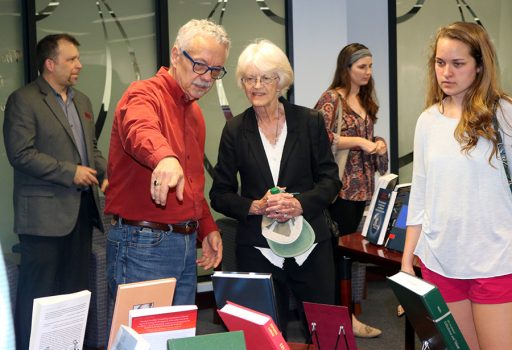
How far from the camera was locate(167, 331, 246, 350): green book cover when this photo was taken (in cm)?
147

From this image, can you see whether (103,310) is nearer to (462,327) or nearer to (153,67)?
(153,67)

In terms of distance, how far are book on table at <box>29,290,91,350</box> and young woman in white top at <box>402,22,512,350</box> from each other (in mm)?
1320

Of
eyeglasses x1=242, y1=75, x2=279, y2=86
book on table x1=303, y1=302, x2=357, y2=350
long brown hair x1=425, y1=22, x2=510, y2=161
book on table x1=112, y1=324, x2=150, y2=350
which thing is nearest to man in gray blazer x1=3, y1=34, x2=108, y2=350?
eyeglasses x1=242, y1=75, x2=279, y2=86

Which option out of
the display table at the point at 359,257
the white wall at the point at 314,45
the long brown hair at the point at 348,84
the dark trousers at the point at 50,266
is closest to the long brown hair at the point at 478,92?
the display table at the point at 359,257

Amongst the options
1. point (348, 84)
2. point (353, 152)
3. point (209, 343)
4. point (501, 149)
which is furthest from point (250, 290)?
point (348, 84)

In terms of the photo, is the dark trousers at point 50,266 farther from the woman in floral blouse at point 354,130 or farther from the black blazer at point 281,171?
the woman in floral blouse at point 354,130

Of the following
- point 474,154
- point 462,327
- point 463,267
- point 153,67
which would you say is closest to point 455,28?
point 474,154

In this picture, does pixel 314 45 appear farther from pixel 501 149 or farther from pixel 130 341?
pixel 130 341

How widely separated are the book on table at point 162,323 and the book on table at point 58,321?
0.11m

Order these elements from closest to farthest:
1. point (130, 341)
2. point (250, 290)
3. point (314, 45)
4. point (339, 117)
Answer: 1. point (130, 341)
2. point (250, 290)
3. point (339, 117)
4. point (314, 45)

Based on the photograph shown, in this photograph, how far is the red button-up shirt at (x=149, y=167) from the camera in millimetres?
2406

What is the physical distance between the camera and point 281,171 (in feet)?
9.77

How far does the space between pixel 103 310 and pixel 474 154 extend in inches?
106

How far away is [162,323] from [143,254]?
3.02 feet
